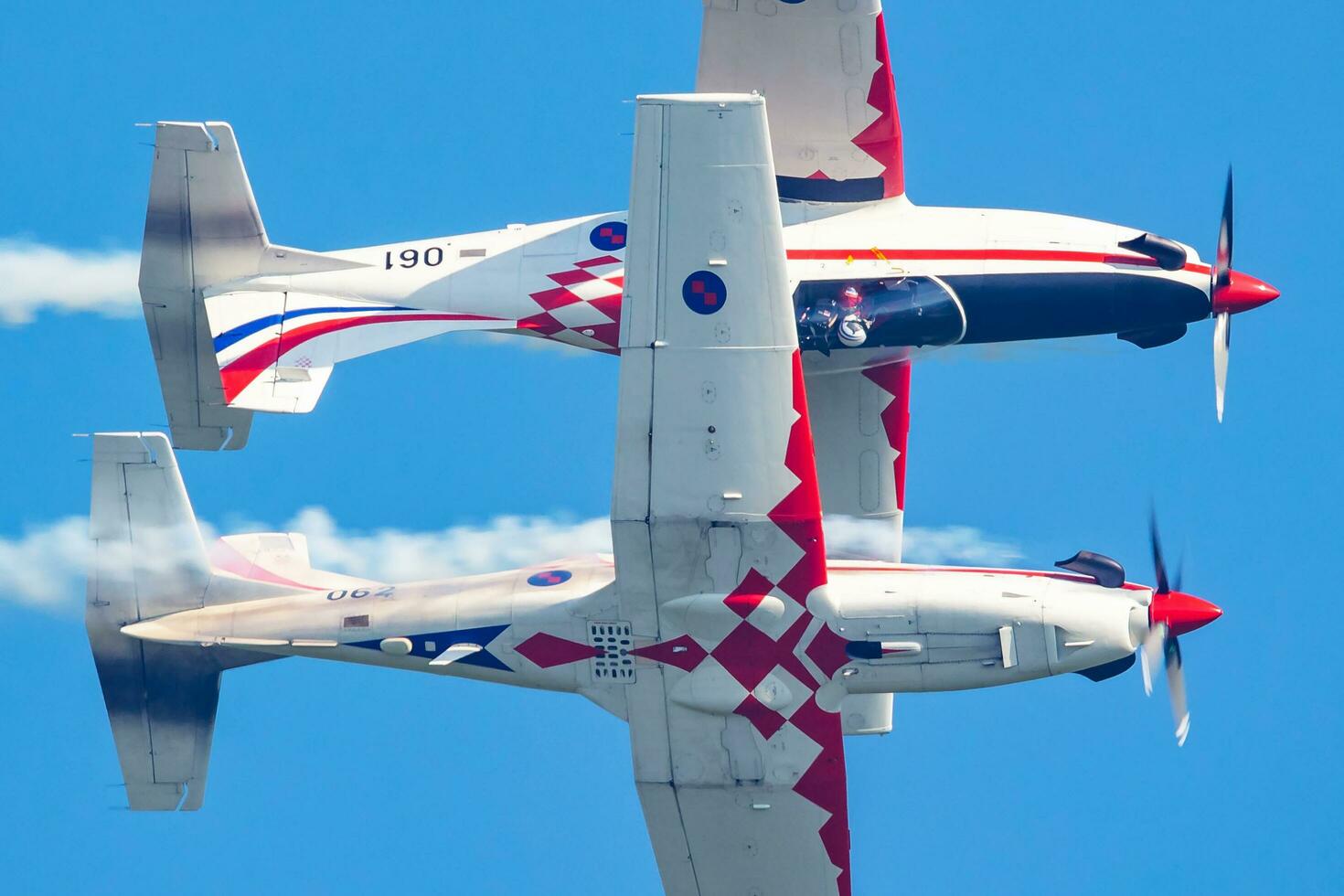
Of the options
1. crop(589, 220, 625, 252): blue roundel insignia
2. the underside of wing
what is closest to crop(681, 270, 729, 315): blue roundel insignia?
crop(589, 220, 625, 252): blue roundel insignia

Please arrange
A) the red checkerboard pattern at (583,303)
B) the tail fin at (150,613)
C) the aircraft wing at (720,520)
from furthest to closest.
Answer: the red checkerboard pattern at (583,303) → the tail fin at (150,613) → the aircraft wing at (720,520)

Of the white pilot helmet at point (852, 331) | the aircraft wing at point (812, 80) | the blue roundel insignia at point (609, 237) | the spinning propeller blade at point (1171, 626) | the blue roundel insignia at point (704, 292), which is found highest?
the aircraft wing at point (812, 80)

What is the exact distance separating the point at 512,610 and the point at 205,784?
4326 millimetres

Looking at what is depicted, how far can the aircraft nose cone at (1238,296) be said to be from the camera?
29.2 m

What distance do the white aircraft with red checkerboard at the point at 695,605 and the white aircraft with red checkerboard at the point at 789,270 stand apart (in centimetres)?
142

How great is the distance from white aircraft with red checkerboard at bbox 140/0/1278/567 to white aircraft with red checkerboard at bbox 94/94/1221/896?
1.42 metres

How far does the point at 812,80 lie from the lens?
29.7m

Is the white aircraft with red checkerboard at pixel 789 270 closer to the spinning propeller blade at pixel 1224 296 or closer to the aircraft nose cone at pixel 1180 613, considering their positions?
the spinning propeller blade at pixel 1224 296

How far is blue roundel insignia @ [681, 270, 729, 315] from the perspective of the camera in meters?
25.1

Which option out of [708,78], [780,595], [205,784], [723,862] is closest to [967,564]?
[780,595]

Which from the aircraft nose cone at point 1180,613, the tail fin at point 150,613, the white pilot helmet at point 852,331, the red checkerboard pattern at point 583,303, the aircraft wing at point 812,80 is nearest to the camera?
the aircraft nose cone at point 1180,613

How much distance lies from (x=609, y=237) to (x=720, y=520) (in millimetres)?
4799

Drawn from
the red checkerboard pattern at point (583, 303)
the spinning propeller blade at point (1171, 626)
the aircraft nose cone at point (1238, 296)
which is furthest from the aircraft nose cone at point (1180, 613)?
the red checkerboard pattern at point (583, 303)

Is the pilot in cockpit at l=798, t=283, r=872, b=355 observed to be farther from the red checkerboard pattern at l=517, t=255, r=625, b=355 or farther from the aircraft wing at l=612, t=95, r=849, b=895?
the aircraft wing at l=612, t=95, r=849, b=895
